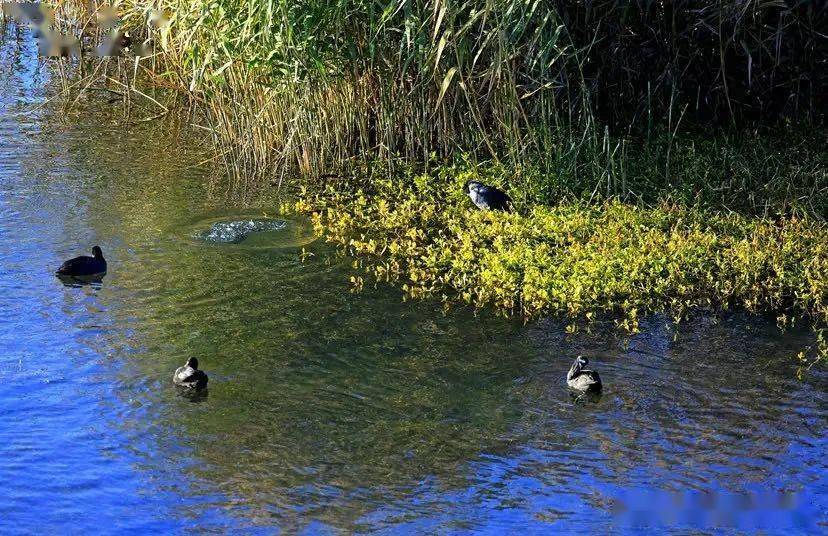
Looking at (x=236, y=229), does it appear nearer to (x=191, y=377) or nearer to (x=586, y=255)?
(x=586, y=255)

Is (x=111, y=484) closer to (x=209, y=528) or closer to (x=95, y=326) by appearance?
(x=209, y=528)

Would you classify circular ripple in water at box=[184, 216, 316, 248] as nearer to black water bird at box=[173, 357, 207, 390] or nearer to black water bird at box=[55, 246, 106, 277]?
black water bird at box=[55, 246, 106, 277]

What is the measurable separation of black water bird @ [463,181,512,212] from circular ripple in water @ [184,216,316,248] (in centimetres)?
150

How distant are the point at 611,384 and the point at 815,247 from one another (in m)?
2.94

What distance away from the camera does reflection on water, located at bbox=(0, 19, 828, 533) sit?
6.51 m

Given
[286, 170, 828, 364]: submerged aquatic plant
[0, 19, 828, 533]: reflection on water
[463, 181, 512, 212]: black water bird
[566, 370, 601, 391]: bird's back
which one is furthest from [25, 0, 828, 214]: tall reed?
[566, 370, 601, 391]: bird's back

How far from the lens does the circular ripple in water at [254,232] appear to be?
10.8m

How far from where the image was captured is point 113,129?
1407 cm

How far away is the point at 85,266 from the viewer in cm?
967

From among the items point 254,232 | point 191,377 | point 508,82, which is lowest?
point 191,377

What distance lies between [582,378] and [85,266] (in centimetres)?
418

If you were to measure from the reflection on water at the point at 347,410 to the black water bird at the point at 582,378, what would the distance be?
0.13 m

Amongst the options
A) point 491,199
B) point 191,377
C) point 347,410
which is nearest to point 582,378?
point 347,410

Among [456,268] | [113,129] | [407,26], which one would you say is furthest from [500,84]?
[113,129]
